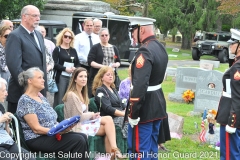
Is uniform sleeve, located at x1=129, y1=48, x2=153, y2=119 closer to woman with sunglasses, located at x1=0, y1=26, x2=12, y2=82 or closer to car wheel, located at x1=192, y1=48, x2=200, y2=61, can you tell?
woman with sunglasses, located at x1=0, y1=26, x2=12, y2=82

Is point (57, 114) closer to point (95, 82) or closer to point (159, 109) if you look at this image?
point (95, 82)

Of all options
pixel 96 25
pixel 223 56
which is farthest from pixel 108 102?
pixel 223 56

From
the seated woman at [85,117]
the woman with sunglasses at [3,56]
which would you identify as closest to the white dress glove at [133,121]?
the seated woman at [85,117]

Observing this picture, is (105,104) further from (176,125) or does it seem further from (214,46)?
(214,46)

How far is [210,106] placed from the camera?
32.5ft

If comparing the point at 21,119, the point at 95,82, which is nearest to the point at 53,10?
the point at 95,82

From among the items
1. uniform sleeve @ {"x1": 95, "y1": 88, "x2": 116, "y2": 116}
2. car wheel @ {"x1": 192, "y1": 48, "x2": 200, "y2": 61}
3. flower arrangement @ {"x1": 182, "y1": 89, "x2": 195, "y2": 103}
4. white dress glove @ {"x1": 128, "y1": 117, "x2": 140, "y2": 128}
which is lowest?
car wheel @ {"x1": 192, "y1": 48, "x2": 200, "y2": 61}

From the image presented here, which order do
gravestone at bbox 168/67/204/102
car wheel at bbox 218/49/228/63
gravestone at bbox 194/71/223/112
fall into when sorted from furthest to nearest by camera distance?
1. car wheel at bbox 218/49/228/63
2. gravestone at bbox 168/67/204/102
3. gravestone at bbox 194/71/223/112

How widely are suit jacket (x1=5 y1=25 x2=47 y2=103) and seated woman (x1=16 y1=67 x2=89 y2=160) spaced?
26 centimetres

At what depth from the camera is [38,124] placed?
5309 mm

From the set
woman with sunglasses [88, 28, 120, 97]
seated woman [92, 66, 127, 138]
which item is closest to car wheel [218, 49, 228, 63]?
woman with sunglasses [88, 28, 120, 97]

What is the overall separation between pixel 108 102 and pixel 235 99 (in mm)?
2072

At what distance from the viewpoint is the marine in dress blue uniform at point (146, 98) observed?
518 cm

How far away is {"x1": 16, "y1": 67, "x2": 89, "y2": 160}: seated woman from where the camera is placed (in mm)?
5309
